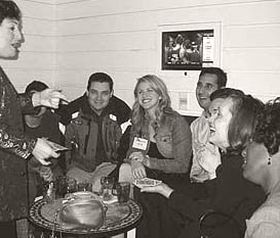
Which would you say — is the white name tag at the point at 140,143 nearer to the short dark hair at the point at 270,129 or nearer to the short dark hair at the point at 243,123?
the short dark hair at the point at 243,123

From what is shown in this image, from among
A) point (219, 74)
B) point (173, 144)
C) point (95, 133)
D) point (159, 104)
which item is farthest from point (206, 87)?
point (95, 133)

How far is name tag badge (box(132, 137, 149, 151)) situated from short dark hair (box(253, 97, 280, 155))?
6.22 feet

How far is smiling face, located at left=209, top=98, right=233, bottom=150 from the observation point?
73.9 inches

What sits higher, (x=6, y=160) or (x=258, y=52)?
(x=258, y=52)

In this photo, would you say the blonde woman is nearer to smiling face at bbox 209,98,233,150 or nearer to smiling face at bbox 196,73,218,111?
smiling face at bbox 196,73,218,111

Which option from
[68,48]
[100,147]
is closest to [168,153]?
[100,147]

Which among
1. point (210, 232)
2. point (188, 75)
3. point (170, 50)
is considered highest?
point (170, 50)

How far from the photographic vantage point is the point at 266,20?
302cm

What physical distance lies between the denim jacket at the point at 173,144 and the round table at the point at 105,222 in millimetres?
719

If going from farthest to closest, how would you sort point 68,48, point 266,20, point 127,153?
point 68,48, point 127,153, point 266,20

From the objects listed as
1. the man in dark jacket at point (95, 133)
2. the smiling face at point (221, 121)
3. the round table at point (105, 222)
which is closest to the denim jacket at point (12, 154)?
the round table at point (105, 222)

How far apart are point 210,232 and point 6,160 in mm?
999

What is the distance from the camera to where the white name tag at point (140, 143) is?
3174 mm

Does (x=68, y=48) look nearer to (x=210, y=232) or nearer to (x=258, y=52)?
(x=258, y=52)
